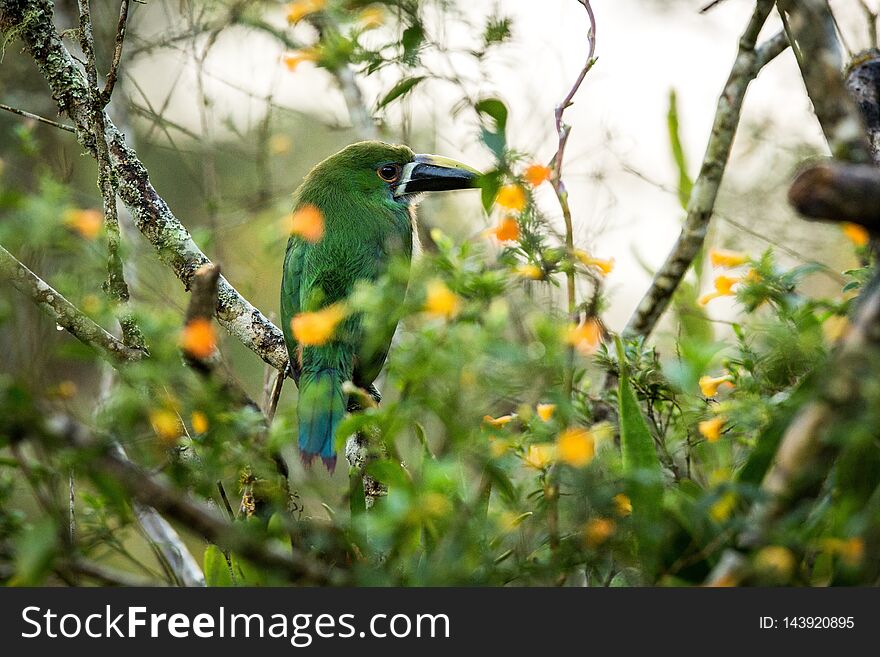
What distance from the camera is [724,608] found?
141 cm

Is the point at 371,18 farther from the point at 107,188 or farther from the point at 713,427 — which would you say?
the point at 713,427

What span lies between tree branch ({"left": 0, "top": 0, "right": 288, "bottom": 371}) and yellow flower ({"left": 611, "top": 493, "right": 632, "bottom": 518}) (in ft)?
4.50

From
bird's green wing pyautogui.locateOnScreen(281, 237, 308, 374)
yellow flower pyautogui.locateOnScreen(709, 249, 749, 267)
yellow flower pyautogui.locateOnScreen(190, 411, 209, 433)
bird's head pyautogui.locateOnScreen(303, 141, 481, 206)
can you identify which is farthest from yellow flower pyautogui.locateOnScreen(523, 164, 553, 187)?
bird's head pyautogui.locateOnScreen(303, 141, 481, 206)

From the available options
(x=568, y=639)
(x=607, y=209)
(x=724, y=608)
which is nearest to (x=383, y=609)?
(x=568, y=639)

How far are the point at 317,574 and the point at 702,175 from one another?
1.80 m

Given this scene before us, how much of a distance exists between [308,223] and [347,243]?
311 millimetres

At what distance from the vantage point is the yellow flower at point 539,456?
166 centimetres

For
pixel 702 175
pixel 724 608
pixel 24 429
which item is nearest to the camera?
pixel 24 429

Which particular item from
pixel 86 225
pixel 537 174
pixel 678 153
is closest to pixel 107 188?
pixel 86 225

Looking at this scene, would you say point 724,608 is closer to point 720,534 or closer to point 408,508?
point 720,534

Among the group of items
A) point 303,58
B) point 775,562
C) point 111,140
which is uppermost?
point 303,58

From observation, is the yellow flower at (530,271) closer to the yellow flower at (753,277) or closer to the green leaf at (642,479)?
the green leaf at (642,479)

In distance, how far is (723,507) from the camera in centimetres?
139

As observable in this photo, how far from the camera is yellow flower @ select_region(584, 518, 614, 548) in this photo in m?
1.41
